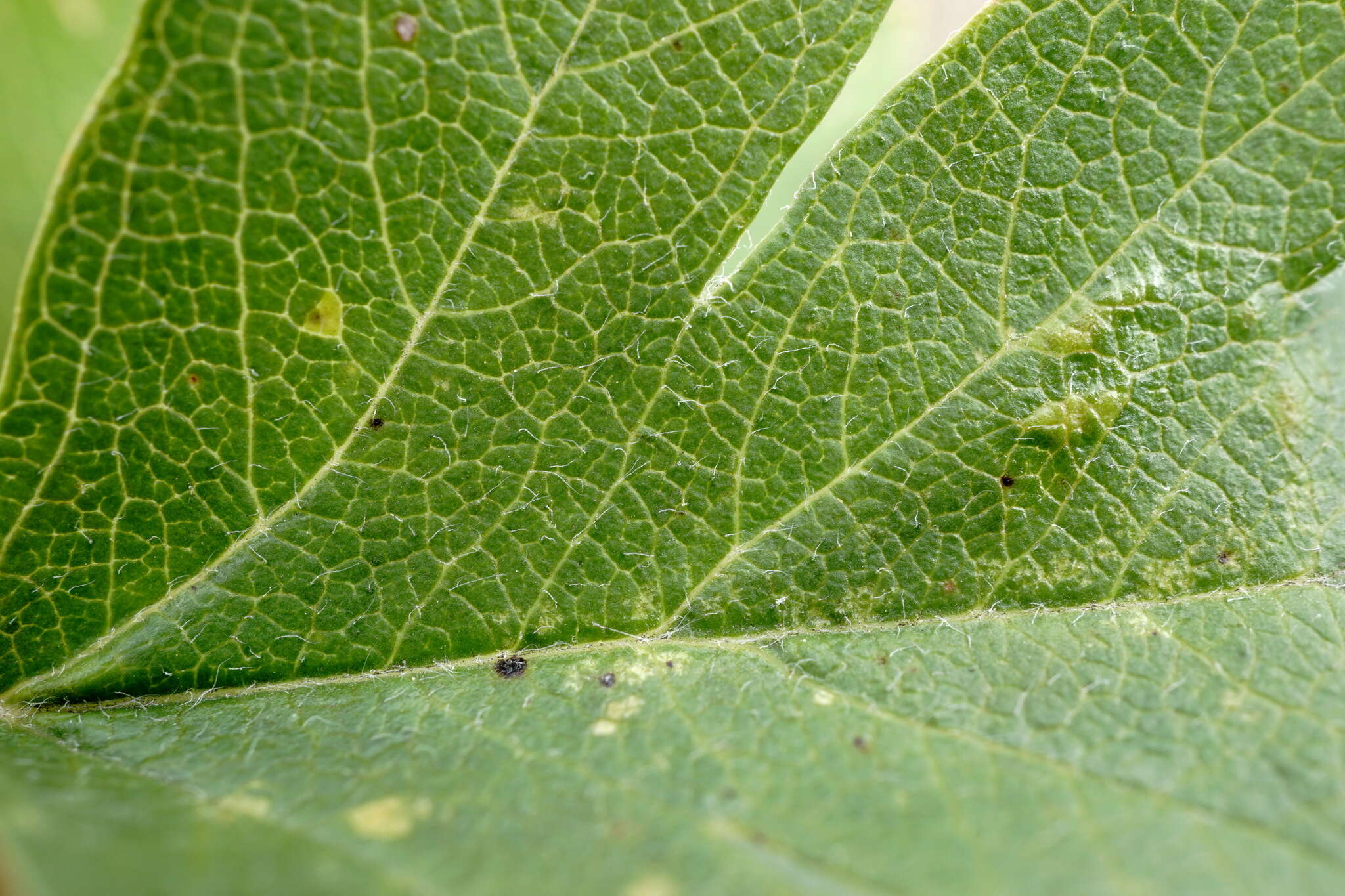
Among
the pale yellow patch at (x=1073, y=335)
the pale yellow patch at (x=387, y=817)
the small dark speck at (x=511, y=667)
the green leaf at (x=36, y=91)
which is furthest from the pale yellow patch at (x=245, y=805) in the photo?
the green leaf at (x=36, y=91)

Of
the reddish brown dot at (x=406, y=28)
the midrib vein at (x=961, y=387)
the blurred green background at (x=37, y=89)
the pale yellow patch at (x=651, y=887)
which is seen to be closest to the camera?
the pale yellow patch at (x=651, y=887)

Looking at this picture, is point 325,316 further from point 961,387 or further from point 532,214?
point 961,387

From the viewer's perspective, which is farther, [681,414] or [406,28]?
[681,414]

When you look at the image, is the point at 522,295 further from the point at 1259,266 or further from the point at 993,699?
the point at 1259,266

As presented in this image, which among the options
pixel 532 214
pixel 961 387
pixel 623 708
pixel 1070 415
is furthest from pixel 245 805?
pixel 1070 415

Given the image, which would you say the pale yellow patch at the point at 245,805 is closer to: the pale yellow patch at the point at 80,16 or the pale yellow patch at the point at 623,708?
the pale yellow patch at the point at 623,708

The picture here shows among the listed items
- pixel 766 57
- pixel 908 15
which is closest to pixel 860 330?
pixel 766 57

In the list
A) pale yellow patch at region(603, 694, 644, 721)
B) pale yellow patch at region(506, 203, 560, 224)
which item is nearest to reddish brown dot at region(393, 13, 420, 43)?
pale yellow patch at region(506, 203, 560, 224)
